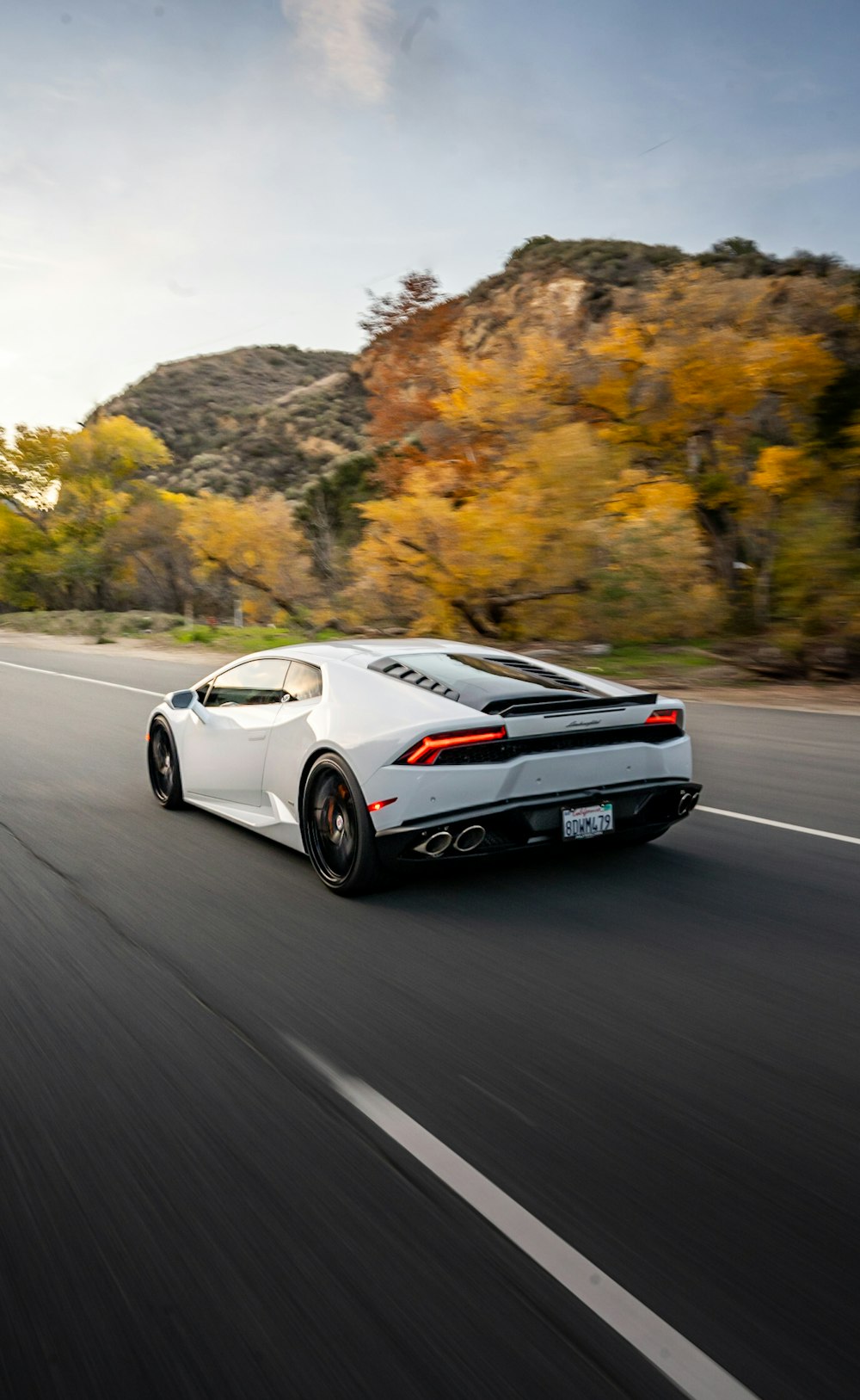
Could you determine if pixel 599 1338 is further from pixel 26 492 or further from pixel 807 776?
pixel 26 492

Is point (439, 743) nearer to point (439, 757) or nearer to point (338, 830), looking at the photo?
point (439, 757)

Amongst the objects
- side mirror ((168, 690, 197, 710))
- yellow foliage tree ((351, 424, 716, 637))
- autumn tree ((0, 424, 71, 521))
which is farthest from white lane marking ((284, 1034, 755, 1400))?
autumn tree ((0, 424, 71, 521))

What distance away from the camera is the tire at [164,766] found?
791cm

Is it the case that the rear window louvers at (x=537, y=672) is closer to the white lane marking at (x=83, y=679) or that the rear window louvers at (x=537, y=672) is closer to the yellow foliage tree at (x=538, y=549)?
the white lane marking at (x=83, y=679)

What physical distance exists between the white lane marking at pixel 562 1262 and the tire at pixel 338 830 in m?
1.99

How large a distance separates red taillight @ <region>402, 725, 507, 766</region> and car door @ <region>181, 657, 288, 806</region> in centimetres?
136

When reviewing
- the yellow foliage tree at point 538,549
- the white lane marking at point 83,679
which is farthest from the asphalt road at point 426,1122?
the yellow foliage tree at point 538,549

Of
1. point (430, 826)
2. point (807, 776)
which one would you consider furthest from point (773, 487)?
point (430, 826)

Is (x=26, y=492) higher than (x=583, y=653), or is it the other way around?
(x=26, y=492)

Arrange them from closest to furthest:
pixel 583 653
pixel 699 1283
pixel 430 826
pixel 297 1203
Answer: pixel 699 1283
pixel 297 1203
pixel 430 826
pixel 583 653

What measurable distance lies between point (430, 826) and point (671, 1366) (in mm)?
3210

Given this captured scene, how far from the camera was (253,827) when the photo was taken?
263 inches

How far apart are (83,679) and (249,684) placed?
14.2 meters

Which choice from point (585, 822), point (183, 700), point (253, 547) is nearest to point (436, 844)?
point (585, 822)
